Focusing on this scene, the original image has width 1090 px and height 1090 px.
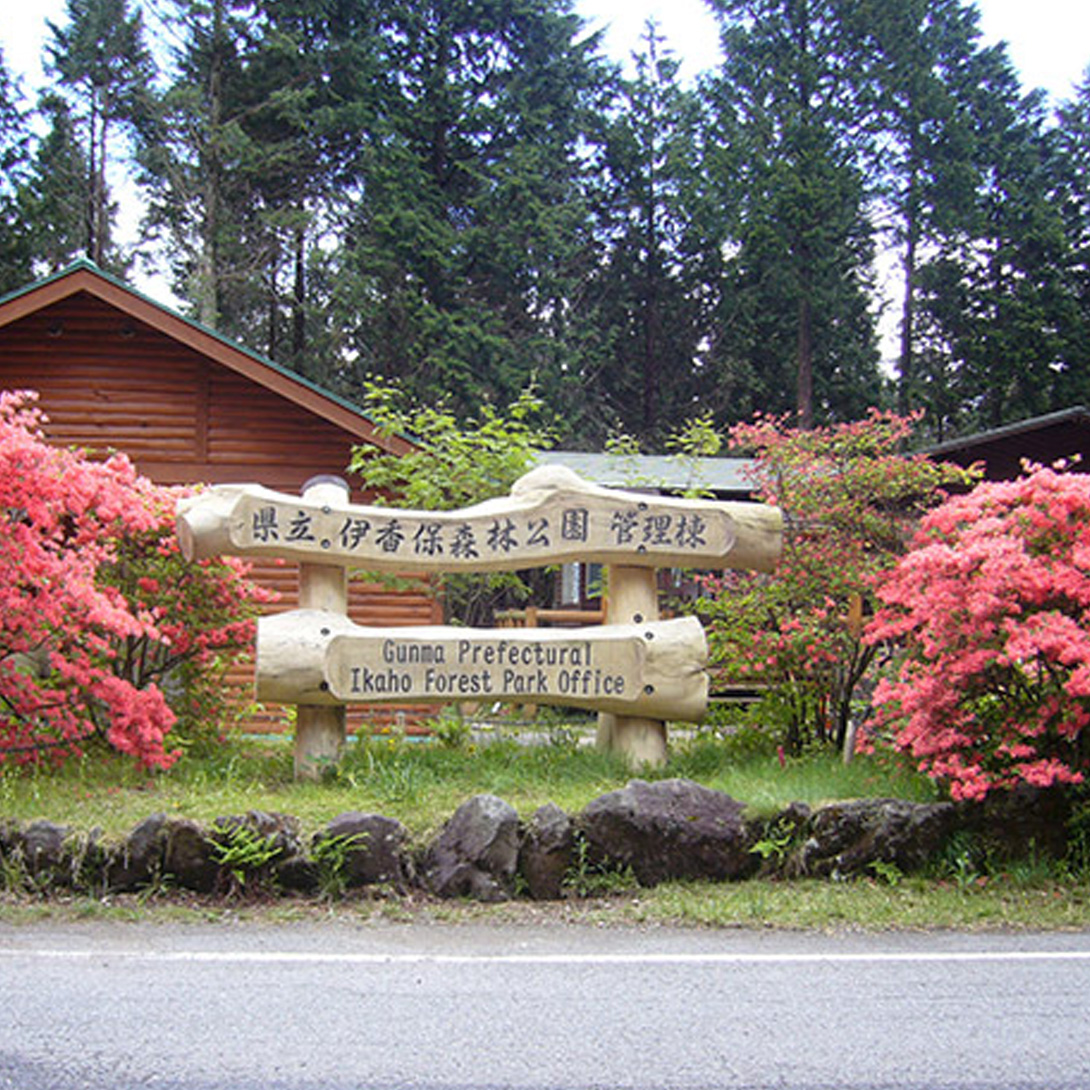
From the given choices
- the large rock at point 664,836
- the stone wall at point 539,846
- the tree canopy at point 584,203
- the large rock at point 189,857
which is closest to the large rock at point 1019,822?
the stone wall at point 539,846

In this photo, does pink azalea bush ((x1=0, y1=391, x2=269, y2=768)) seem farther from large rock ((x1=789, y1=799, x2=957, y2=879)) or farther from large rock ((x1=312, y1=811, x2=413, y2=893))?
large rock ((x1=789, y1=799, x2=957, y2=879))

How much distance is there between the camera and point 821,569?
8.68m

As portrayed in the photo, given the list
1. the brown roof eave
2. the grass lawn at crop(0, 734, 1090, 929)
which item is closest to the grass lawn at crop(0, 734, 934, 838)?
the grass lawn at crop(0, 734, 1090, 929)

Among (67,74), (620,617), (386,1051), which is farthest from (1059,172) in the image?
(386,1051)

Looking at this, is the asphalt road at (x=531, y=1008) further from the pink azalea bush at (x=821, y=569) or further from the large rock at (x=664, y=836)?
the pink azalea bush at (x=821, y=569)

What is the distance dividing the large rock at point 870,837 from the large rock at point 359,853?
246cm

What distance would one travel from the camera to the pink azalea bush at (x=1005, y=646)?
649cm

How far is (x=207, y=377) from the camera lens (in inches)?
512

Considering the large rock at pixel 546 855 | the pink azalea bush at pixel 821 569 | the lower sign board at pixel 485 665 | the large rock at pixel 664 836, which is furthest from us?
the pink azalea bush at pixel 821 569

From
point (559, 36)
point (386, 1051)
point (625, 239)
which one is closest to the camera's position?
point (386, 1051)

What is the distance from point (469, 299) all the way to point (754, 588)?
68.5 feet

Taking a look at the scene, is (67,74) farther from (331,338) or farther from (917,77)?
(917,77)

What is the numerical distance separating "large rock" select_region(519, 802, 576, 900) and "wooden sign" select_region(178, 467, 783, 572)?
233cm

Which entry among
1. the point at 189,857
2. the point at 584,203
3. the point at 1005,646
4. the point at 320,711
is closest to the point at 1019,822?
the point at 1005,646
